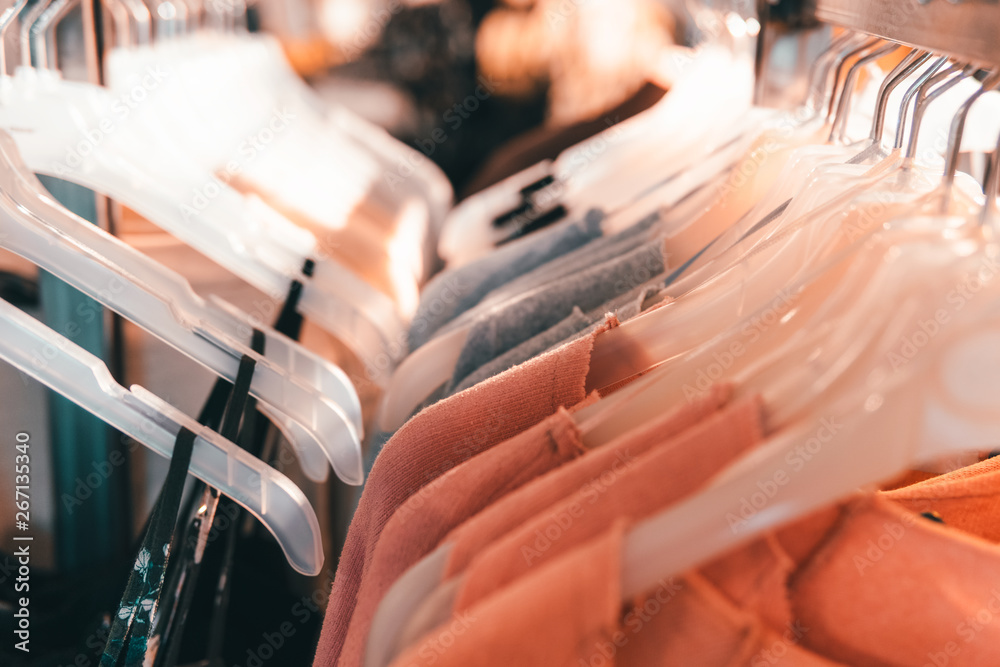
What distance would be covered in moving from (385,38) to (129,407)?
6.78 ft

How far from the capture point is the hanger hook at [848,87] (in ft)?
1.95

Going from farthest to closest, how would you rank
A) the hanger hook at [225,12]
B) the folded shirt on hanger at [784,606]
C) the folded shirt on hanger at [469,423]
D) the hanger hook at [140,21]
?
the hanger hook at [225,12] → the hanger hook at [140,21] → the folded shirt on hanger at [469,423] → the folded shirt on hanger at [784,606]

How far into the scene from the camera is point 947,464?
2.00ft

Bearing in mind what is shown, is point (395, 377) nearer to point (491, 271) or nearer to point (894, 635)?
point (491, 271)

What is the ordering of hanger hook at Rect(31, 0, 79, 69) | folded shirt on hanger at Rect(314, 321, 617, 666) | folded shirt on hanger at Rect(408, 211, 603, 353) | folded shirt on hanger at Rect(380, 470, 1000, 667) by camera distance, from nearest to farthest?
folded shirt on hanger at Rect(380, 470, 1000, 667) → folded shirt on hanger at Rect(314, 321, 617, 666) → hanger hook at Rect(31, 0, 79, 69) → folded shirt on hanger at Rect(408, 211, 603, 353)

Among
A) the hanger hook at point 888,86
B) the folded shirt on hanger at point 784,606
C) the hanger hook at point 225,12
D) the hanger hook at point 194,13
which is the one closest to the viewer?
the folded shirt on hanger at point 784,606

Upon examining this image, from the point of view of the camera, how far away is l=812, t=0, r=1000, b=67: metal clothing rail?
37cm

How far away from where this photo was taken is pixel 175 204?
0.64m

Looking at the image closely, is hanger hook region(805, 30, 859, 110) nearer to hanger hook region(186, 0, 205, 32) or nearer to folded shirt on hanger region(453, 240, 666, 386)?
folded shirt on hanger region(453, 240, 666, 386)

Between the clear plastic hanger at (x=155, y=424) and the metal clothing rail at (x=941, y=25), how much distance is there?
1.52 feet

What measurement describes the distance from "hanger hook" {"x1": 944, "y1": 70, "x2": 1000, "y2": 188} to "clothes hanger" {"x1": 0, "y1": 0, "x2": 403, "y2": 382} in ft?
1.66

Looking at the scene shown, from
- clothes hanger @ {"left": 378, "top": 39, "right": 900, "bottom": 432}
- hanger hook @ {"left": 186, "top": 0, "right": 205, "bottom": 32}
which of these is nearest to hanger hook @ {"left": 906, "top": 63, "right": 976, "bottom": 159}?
clothes hanger @ {"left": 378, "top": 39, "right": 900, "bottom": 432}

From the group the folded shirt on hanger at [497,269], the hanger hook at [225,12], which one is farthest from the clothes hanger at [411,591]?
the hanger hook at [225,12]

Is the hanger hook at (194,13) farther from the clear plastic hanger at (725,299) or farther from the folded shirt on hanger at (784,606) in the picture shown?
→ the folded shirt on hanger at (784,606)
